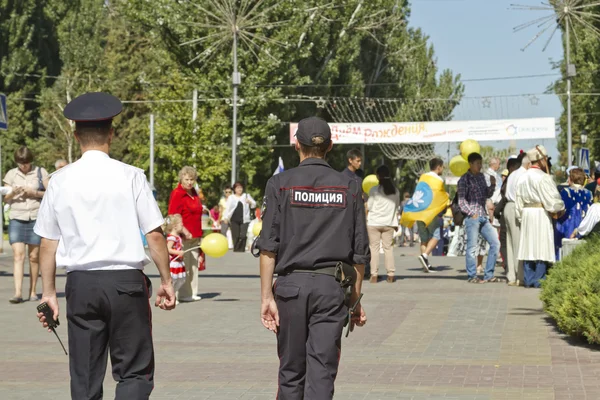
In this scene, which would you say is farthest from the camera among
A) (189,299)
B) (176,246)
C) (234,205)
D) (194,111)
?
(194,111)

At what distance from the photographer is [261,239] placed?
5.77m

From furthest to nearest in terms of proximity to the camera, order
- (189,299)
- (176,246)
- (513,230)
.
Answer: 1. (513,230)
2. (189,299)
3. (176,246)

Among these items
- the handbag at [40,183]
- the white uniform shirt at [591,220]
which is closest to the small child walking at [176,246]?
the handbag at [40,183]

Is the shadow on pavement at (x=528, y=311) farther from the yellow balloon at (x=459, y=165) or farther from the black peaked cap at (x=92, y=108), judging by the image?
the black peaked cap at (x=92, y=108)

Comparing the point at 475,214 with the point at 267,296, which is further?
the point at 475,214

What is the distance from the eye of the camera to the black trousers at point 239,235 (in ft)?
87.7

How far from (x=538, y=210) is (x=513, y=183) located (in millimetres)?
897

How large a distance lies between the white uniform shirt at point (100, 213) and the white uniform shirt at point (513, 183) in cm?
1086

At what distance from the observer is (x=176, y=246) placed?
13359 millimetres

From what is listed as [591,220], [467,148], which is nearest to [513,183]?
[591,220]

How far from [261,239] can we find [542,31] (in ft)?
69.4

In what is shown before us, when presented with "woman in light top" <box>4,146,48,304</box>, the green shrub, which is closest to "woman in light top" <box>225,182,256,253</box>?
"woman in light top" <box>4,146,48,304</box>

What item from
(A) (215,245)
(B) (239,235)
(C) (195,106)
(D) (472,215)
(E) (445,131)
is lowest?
(B) (239,235)

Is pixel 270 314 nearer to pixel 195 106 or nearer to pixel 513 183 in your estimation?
pixel 513 183
